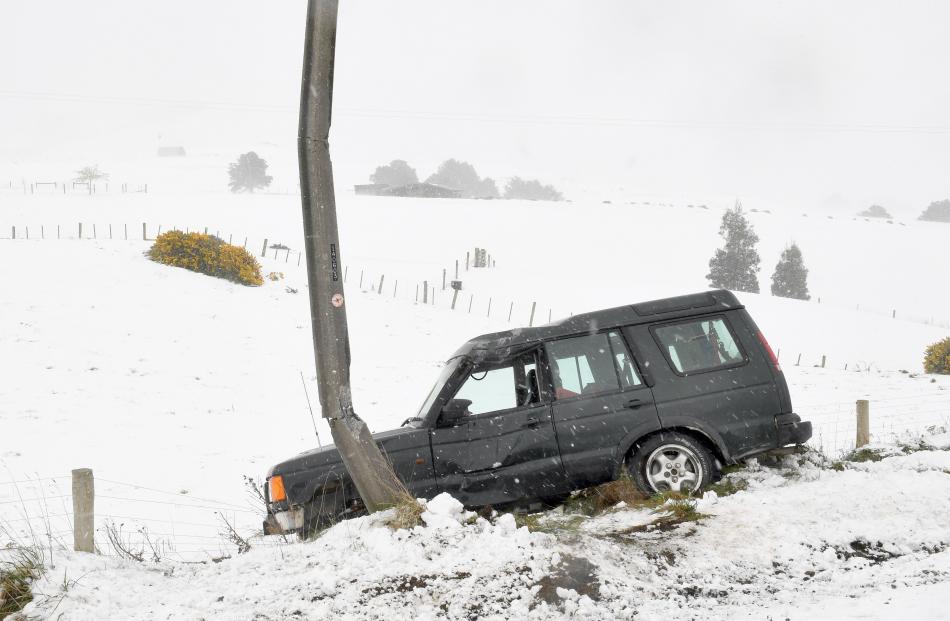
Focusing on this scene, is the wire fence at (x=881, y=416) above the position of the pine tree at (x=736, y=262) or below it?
below

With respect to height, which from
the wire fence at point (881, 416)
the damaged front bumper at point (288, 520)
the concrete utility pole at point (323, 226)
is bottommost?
the wire fence at point (881, 416)

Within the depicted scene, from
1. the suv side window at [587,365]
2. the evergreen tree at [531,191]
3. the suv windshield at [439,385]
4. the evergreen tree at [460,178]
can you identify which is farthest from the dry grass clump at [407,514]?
the evergreen tree at [460,178]

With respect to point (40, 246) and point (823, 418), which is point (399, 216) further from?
point (823, 418)

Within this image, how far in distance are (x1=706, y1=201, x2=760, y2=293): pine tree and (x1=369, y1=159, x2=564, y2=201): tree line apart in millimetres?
59493

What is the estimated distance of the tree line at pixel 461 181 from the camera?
110 m

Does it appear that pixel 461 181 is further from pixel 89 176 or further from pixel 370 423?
pixel 370 423

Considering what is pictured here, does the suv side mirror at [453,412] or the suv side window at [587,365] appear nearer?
the suv side mirror at [453,412]

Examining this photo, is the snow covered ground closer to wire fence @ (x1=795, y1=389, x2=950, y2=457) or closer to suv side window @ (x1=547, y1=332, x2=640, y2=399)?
suv side window @ (x1=547, y1=332, x2=640, y2=399)

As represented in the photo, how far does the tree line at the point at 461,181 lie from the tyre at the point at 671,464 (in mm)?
103472

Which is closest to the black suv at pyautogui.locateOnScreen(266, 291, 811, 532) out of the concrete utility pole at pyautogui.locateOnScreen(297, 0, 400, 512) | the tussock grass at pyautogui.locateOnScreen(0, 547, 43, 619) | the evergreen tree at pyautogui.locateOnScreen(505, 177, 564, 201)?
the concrete utility pole at pyautogui.locateOnScreen(297, 0, 400, 512)

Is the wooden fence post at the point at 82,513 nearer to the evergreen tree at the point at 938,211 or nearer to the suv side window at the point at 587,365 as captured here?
the suv side window at the point at 587,365

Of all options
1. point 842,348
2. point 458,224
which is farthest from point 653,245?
point 842,348

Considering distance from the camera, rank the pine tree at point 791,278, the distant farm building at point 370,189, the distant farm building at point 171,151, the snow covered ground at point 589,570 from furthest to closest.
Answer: the distant farm building at point 171,151 < the distant farm building at point 370,189 < the pine tree at point 791,278 < the snow covered ground at point 589,570

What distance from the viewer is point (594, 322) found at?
20.3 ft
